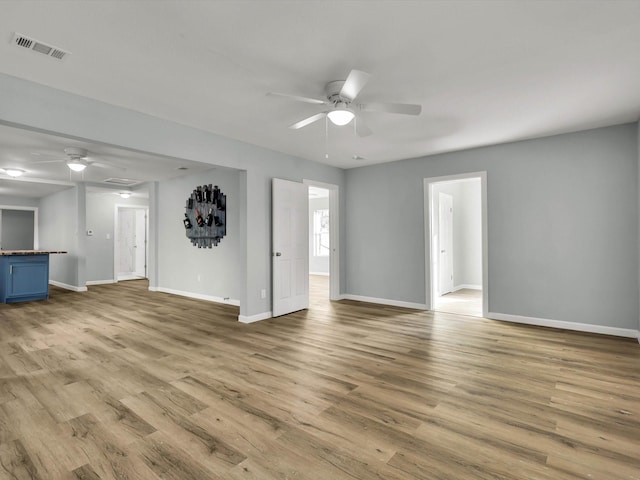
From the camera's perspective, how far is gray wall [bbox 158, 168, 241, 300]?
6.05m

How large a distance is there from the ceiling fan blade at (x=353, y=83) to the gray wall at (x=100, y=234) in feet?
26.5

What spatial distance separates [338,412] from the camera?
7.48ft

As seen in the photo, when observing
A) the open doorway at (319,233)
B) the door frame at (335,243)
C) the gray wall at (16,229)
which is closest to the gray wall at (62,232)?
the gray wall at (16,229)

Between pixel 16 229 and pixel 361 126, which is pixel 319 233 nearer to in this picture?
pixel 361 126

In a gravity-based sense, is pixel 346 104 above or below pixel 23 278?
above

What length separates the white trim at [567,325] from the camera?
3973 mm

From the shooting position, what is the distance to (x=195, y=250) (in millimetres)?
6734

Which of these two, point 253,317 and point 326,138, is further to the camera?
point 253,317

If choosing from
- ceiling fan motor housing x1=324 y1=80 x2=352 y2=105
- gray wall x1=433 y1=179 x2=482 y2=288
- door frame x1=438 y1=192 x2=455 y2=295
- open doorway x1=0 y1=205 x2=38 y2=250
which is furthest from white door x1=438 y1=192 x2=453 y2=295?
open doorway x1=0 y1=205 x2=38 y2=250

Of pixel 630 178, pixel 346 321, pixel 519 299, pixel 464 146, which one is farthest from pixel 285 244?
pixel 630 178


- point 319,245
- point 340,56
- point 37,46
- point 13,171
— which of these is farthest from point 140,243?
point 340,56

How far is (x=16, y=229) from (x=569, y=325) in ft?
48.3

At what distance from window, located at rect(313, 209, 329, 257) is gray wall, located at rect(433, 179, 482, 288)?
439 centimetres

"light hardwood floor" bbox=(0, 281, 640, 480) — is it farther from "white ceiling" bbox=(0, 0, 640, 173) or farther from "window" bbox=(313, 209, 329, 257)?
"window" bbox=(313, 209, 329, 257)
